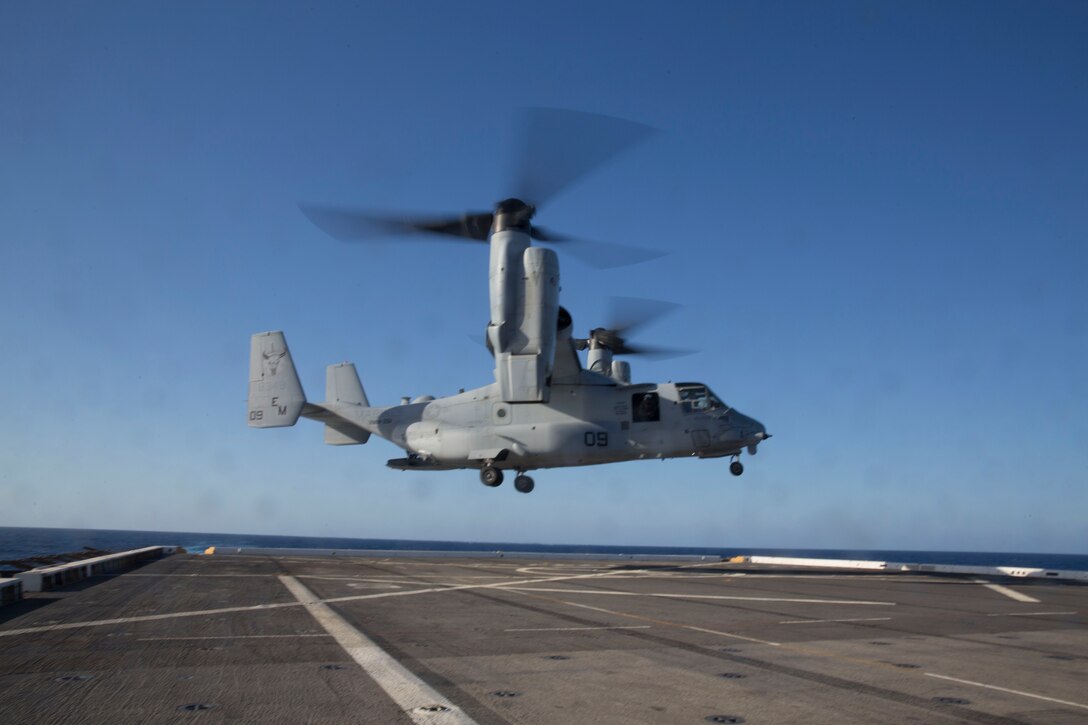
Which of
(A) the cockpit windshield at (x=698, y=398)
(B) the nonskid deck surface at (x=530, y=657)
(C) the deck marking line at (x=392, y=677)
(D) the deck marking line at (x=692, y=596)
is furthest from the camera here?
(A) the cockpit windshield at (x=698, y=398)

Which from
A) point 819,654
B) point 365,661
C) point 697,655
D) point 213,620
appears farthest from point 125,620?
point 819,654

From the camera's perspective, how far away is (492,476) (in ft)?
91.9

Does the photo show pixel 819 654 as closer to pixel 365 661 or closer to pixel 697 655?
pixel 697 655

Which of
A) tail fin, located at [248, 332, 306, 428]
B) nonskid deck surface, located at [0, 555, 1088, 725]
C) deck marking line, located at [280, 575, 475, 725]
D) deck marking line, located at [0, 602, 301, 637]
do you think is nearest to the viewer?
deck marking line, located at [280, 575, 475, 725]

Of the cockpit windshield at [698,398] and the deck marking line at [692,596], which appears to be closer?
the deck marking line at [692,596]

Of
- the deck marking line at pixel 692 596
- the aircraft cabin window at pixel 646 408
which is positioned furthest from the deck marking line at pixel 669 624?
the aircraft cabin window at pixel 646 408

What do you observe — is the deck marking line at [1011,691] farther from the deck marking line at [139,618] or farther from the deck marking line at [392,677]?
the deck marking line at [139,618]

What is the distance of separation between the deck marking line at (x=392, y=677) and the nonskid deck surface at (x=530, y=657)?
3 centimetres

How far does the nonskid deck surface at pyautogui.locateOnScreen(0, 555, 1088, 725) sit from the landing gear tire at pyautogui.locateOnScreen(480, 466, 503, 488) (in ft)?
35.6

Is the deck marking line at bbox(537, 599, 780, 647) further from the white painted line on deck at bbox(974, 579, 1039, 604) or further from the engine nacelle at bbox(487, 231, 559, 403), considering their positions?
the engine nacelle at bbox(487, 231, 559, 403)

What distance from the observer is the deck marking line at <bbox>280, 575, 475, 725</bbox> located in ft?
19.5

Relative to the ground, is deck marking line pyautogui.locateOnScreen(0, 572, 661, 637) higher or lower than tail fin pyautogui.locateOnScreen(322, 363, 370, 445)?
lower

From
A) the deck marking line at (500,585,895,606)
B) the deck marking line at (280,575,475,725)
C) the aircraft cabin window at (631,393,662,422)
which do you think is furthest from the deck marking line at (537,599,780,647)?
the aircraft cabin window at (631,393,662,422)

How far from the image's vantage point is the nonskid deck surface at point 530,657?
20.6ft
